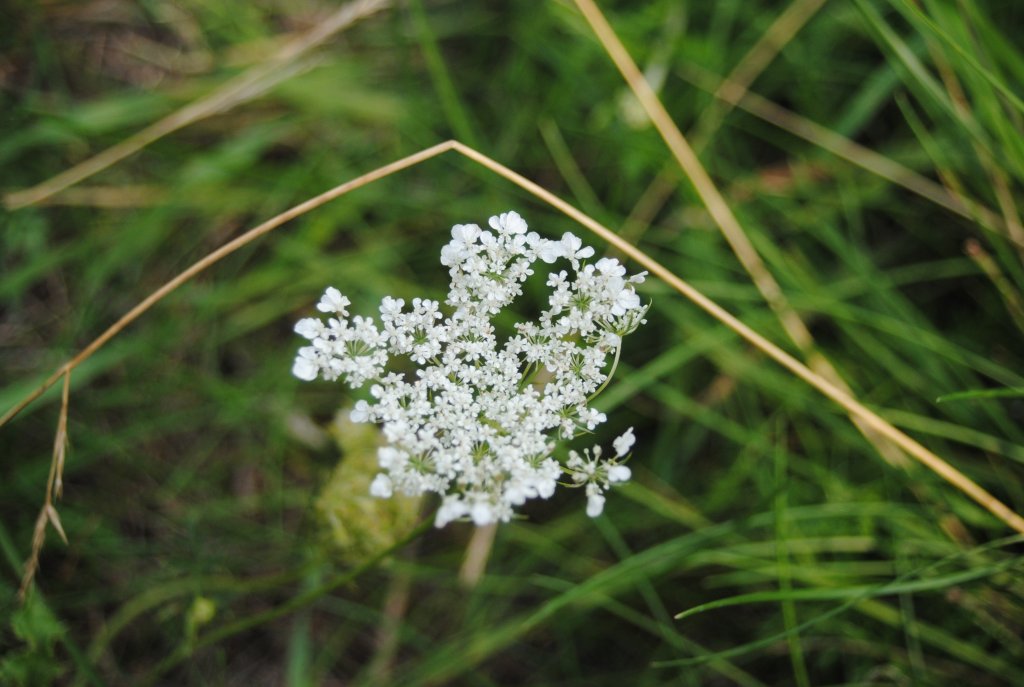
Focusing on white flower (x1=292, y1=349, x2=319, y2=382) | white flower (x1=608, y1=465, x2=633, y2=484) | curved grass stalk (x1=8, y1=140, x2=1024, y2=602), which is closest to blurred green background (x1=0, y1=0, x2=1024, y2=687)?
curved grass stalk (x1=8, y1=140, x2=1024, y2=602)

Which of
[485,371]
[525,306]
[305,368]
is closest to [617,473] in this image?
[485,371]

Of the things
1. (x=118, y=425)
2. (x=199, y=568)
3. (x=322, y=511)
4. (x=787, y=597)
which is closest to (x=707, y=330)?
(x=787, y=597)

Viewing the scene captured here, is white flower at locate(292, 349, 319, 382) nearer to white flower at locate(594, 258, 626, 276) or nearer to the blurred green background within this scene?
white flower at locate(594, 258, 626, 276)

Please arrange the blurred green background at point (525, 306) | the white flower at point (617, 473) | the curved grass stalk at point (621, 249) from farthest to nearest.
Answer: the blurred green background at point (525, 306) → the curved grass stalk at point (621, 249) → the white flower at point (617, 473)

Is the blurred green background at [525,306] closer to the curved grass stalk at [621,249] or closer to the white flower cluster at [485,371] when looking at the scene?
the curved grass stalk at [621,249]

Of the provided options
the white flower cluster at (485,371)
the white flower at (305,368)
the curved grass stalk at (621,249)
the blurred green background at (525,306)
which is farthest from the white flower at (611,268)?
the blurred green background at (525,306)

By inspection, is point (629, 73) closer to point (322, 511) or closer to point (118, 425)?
point (322, 511)
